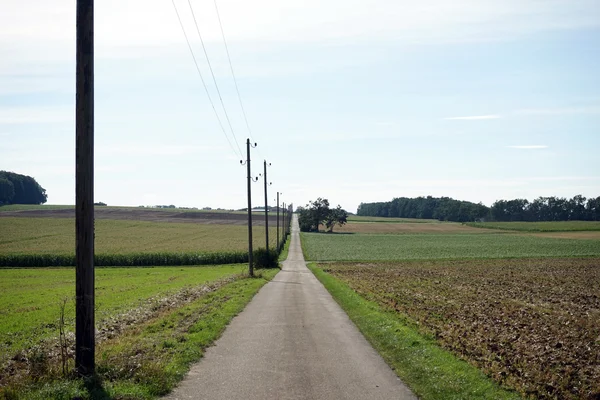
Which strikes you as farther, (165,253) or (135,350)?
(165,253)

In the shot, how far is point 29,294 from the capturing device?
121 ft

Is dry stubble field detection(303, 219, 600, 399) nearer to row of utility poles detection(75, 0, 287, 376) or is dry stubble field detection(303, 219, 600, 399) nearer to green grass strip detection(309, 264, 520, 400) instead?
green grass strip detection(309, 264, 520, 400)

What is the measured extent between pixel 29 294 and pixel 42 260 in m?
31.7

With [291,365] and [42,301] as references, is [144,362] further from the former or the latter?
[42,301]

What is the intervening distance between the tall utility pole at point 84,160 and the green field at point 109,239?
62.3 metres

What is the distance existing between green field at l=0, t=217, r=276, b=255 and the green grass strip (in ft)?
194

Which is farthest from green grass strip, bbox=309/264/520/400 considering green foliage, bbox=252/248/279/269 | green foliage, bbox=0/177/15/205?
green foliage, bbox=0/177/15/205

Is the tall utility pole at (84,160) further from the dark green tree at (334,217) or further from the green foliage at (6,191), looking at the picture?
the green foliage at (6,191)

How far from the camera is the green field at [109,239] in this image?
241ft

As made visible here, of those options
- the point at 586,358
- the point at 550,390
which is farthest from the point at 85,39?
the point at 586,358

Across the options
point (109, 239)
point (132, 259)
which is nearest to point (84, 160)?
point (132, 259)

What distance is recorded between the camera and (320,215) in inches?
6619

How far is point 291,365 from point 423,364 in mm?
2995

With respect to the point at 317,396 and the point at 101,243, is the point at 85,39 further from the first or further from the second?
the point at 101,243
